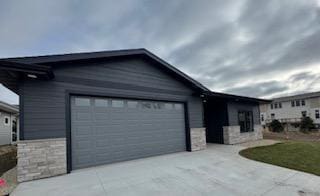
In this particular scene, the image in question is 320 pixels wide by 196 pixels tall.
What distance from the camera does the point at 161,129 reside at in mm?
8664

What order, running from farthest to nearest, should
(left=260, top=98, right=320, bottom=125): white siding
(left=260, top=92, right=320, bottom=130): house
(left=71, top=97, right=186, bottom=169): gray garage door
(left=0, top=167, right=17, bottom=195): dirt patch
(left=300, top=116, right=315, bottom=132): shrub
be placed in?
1. (left=260, top=98, right=320, bottom=125): white siding
2. (left=260, top=92, right=320, bottom=130): house
3. (left=300, top=116, right=315, bottom=132): shrub
4. (left=71, top=97, right=186, bottom=169): gray garage door
5. (left=0, top=167, right=17, bottom=195): dirt patch

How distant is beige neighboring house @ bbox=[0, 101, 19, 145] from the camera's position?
14.1 metres

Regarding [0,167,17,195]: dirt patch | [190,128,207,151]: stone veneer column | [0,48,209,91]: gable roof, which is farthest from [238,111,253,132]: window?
[0,167,17,195]: dirt patch

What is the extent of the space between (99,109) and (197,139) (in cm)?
549

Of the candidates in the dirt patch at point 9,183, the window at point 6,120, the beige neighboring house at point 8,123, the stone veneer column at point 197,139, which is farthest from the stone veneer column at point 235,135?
the window at point 6,120

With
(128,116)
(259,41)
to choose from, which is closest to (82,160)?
(128,116)

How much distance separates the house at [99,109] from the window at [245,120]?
3.81 metres

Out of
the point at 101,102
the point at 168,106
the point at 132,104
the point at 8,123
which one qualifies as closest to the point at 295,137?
the point at 168,106

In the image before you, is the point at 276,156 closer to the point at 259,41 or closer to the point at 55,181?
the point at 259,41

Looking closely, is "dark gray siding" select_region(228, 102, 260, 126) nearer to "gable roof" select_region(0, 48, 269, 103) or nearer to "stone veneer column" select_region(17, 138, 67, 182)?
"gable roof" select_region(0, 48, 269, 103)

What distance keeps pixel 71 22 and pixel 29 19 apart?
177cm

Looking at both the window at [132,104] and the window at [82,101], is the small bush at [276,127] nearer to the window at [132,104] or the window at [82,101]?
the window at [132,104]

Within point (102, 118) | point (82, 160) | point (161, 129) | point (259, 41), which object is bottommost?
point (82, 160)

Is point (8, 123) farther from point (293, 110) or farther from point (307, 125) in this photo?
point (293, 110)
